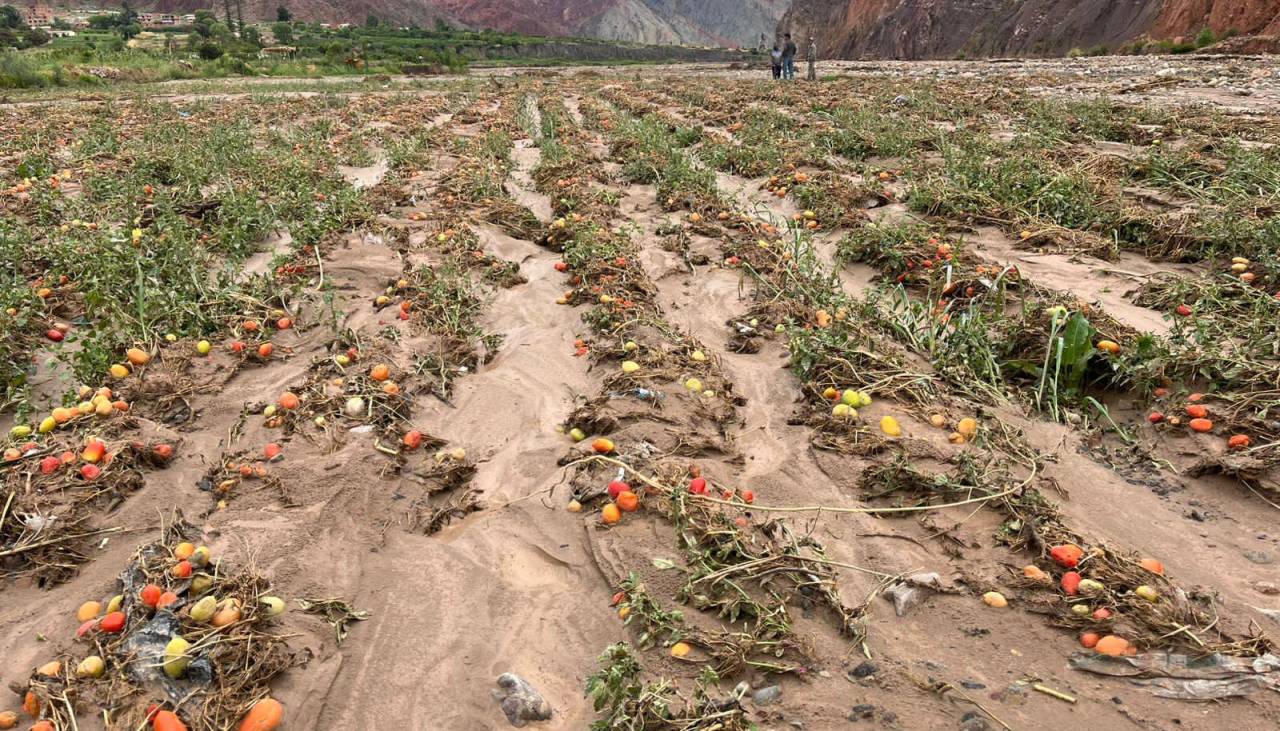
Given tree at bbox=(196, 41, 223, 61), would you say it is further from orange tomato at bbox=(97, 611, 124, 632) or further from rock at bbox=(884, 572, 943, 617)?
rock at bbox=(884, 572, 943, 617)

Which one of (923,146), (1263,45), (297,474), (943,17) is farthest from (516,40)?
(297,474)

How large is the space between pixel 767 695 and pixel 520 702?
2.79 ft

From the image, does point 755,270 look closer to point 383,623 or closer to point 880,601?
point 880,601

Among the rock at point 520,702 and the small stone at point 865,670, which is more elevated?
the small stone at point 865,670

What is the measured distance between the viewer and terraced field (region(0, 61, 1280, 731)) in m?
2.46

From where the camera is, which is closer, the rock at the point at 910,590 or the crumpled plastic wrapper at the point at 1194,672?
the crumpled plastic wrapper at the point at 1194,672

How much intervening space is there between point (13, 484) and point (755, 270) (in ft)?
16.9

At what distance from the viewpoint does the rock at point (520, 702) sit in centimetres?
240

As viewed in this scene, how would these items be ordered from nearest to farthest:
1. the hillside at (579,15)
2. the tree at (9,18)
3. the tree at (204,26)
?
the tree at (204,26) → the tree at (9,18) → the hillside at (579,15)

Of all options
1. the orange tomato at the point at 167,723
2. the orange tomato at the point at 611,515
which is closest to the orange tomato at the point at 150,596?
the orange tomato at the point at 167,723

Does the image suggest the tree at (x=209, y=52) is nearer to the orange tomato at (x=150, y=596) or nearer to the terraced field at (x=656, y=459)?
the terraced field at (x=656, y=459)

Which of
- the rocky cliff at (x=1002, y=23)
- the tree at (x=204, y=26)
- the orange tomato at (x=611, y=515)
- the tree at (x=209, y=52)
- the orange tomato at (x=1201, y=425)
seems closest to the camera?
the orange tomato at (x=611, y=515)

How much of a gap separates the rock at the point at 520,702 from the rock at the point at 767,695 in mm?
719

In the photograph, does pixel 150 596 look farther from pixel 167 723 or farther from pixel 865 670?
pixel 865 670
